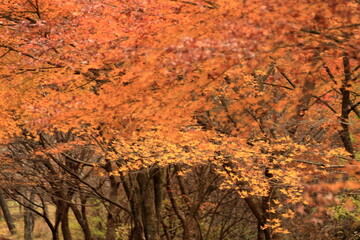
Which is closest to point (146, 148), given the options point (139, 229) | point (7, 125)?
point (139, 229)

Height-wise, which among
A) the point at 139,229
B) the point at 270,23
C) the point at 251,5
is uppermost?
the point at 251,5

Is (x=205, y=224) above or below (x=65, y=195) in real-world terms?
below

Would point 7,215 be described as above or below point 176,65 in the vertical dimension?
above

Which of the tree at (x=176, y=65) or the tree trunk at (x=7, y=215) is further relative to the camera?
the tree trunk at (x=7, y=215)

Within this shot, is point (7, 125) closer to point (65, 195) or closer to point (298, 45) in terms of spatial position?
point (65, 195)

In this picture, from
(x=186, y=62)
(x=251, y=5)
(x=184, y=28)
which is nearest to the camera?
(x=186, y=62)

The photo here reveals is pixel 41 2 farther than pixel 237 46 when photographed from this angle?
Yes

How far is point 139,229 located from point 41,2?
6.42 metres

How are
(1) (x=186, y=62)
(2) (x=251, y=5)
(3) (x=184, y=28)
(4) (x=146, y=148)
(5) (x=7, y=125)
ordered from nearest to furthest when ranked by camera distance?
(1) (x=186, y=62) < (2) (x=251, y=5) < (3) (x=184, y=28) < (4) (x=146, y=148) < (5) (x=7, y=125)

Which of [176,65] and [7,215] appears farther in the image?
[7,215]

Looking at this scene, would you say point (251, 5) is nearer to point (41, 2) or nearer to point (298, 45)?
point (298, 45)

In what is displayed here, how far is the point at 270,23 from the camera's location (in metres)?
3.62

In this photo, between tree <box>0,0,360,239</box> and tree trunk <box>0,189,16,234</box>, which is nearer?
tree <box>0,0,360,239</box>

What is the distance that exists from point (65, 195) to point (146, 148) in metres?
6.65
